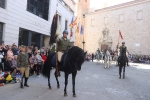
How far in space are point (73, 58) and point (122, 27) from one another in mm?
41237

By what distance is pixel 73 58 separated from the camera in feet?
21.9

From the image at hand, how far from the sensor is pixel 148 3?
41062 mm

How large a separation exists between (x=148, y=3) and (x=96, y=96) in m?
39.7

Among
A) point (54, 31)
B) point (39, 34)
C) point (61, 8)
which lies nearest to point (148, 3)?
point (61, 8)

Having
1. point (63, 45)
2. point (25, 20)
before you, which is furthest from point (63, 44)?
point (25, 20)

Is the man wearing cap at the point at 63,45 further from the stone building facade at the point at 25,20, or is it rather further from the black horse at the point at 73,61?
the stone building facade at the point at 25,20

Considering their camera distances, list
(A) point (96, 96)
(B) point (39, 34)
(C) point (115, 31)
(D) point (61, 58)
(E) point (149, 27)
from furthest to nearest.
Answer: (C) point (115, 31) → (E) point (149, 27) → (B) point (39, 34) → (D) point (61, 58) → (A) point (96, 96)

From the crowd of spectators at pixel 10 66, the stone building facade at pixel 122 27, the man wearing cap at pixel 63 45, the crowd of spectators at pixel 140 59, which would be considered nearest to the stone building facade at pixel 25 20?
the crowd of spectators at pixel 10 66

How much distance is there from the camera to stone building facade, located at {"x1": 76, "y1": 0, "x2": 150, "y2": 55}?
4123 centimetres

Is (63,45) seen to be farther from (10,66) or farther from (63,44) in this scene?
(10,66)

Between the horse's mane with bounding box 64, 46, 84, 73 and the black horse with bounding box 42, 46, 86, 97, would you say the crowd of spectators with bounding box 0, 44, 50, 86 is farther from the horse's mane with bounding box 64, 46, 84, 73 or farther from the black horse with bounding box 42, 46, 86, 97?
the horse's mane with bounding box 64, 46, 84, 73

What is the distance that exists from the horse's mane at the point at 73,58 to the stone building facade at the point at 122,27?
30348 millimetres

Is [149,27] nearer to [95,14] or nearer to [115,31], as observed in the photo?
[115,31]

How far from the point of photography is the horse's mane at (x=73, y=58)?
21.3 feet
